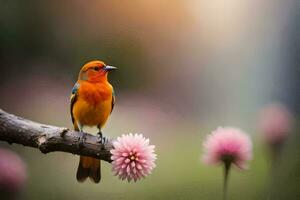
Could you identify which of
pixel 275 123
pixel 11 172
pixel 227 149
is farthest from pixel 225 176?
pixel 11 172

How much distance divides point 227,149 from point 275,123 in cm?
20

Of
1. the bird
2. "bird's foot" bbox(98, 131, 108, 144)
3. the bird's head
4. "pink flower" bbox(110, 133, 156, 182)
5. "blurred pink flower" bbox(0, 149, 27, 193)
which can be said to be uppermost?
the bird's head

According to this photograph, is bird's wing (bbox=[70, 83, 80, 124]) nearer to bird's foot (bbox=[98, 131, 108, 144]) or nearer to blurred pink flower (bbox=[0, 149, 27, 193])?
bird's foot (bbox=[98, 131, 108, 144])

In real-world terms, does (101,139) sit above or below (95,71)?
below

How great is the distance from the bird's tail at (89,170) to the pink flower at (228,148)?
325mm

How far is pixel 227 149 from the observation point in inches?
81.3

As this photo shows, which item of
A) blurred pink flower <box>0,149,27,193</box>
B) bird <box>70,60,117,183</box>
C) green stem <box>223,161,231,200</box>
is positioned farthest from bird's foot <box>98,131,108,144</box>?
green stem <box>223,161,231,200</box>

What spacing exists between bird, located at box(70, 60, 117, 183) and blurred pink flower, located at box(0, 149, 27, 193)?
171mm

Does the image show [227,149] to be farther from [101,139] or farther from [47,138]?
[47,138]

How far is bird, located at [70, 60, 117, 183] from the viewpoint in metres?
2.03

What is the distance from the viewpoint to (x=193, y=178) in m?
2.11

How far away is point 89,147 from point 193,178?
1.09 ft

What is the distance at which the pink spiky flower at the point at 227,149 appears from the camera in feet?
6.79

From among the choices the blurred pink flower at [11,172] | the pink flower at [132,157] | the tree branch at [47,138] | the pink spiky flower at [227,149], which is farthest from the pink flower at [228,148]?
the blurred pink flower at [11,172]
